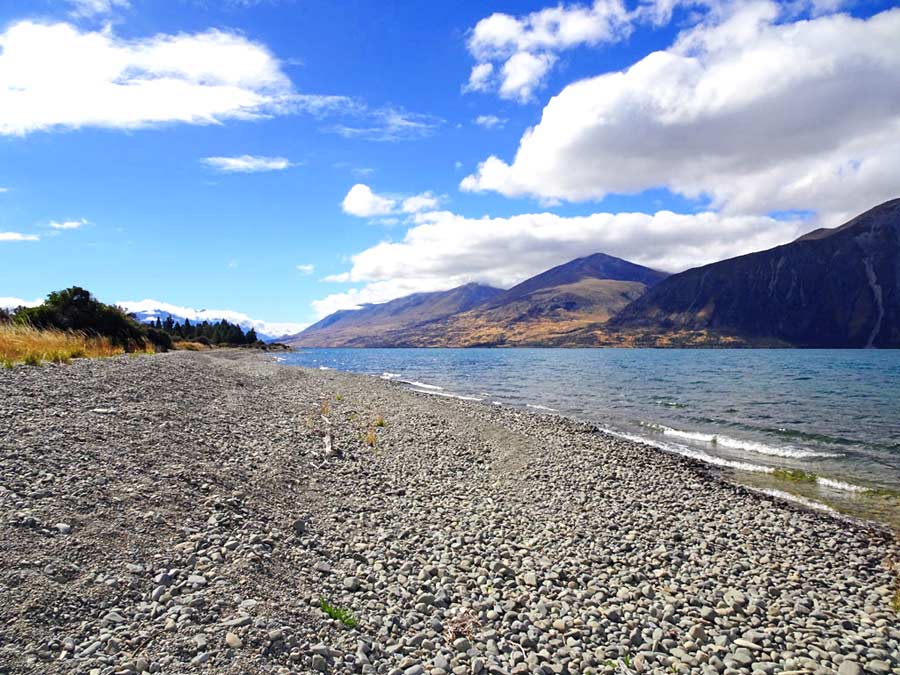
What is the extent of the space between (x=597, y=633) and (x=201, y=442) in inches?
495

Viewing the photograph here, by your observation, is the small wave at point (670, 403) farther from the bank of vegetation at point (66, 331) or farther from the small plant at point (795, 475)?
the bank of vegetation at point (66, 331)

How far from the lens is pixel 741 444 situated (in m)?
27.6

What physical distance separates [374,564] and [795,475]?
19.9 metres

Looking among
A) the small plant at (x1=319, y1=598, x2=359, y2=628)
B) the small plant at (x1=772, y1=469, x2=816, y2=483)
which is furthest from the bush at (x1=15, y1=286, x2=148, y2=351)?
the small plant at (x1=772, y1=469, x2=816, y2=483)

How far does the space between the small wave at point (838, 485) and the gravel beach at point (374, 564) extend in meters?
4.88

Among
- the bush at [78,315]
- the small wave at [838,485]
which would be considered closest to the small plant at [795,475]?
the small wave at [838,485]

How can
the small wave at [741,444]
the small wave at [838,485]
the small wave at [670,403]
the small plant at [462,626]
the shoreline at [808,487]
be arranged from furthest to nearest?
the small wave at [670,403]
the small wave at [741,444]
the small wave at [838,485]
the shoreline at [808,487]
the small plant at [462,626]

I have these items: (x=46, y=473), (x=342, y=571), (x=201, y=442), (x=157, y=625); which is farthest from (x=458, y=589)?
(x=201, y=442)

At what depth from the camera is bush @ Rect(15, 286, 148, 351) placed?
40531mm

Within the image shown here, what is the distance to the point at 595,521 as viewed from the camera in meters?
13.6

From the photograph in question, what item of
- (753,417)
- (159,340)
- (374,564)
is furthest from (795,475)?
(159,340)

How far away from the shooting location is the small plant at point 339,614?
771 cm

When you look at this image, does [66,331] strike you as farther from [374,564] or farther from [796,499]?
[796,499]

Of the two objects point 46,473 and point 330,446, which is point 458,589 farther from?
point 330,446
